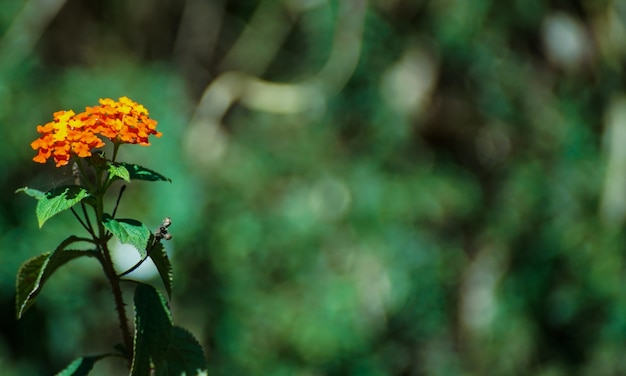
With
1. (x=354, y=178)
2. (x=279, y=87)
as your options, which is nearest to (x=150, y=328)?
(x=354, y=178)

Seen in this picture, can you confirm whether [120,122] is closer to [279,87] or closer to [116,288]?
[116,288]

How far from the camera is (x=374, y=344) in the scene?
6.88 ft

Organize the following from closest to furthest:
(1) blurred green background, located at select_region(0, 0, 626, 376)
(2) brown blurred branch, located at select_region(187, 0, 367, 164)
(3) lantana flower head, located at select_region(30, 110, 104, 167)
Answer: (3) lantana flower head, located at select_region(30, 110, 104, 167)
(1) blurred green background, located at select_region(0, 0, 626, 376)
(2) brown blurred branch, located at select_region(187, 0, 367, 164)

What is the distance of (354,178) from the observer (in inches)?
87.5

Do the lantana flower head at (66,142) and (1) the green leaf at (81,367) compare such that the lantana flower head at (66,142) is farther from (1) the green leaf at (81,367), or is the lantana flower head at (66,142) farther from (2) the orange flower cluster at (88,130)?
(1) the green leaf at (81,367)

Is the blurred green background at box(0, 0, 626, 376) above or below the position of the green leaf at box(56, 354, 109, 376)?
above

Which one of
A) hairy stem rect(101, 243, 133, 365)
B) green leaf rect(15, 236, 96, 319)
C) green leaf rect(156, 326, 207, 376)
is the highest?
green leaf rect(15, 236, 96, 319)

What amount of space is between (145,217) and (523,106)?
1051 mm

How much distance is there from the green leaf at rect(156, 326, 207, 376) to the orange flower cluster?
15 centimetres

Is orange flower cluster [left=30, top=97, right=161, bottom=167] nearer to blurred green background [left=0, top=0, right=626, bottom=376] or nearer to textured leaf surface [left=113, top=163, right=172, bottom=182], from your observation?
textured leaf surface [left=113, top=163, right=172, bottom=182]

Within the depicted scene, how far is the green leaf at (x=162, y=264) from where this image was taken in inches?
24.1

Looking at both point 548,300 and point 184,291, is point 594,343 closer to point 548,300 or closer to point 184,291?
point 548,300

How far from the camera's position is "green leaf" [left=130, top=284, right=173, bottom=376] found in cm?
59

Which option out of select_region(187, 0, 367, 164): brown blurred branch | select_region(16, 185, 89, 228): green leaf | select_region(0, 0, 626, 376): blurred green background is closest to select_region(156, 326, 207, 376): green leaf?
select_region(16, 185, 89, 228): green leaf
